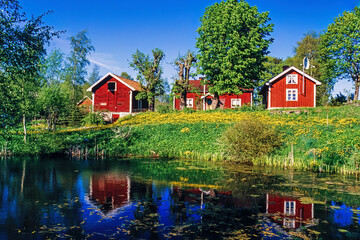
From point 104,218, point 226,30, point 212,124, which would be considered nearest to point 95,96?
point 226,30

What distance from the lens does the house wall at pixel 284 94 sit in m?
40.1

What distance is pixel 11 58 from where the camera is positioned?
44.4ft

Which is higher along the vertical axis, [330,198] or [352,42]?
[352,42]

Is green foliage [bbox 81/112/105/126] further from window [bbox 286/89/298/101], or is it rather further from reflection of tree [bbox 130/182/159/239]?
reflection of tree [bbox 130/182/159/239]

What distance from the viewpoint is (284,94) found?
40.7 m

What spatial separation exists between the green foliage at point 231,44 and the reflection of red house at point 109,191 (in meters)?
25.5

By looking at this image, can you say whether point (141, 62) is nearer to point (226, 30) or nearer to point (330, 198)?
point (226, 30)

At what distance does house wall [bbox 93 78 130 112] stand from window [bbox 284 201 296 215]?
36998 mm

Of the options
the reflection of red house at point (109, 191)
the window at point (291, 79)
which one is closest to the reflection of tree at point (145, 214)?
the reflection of red house at point (109, 191)

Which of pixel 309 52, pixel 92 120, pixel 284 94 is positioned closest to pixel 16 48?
pixel 92 120

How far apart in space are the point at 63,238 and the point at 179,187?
6.81 metres

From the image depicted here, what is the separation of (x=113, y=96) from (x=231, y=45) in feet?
66.2

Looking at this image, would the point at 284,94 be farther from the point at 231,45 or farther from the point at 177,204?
the point at 177,204

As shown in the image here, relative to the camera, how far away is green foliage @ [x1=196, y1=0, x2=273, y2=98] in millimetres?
37656
